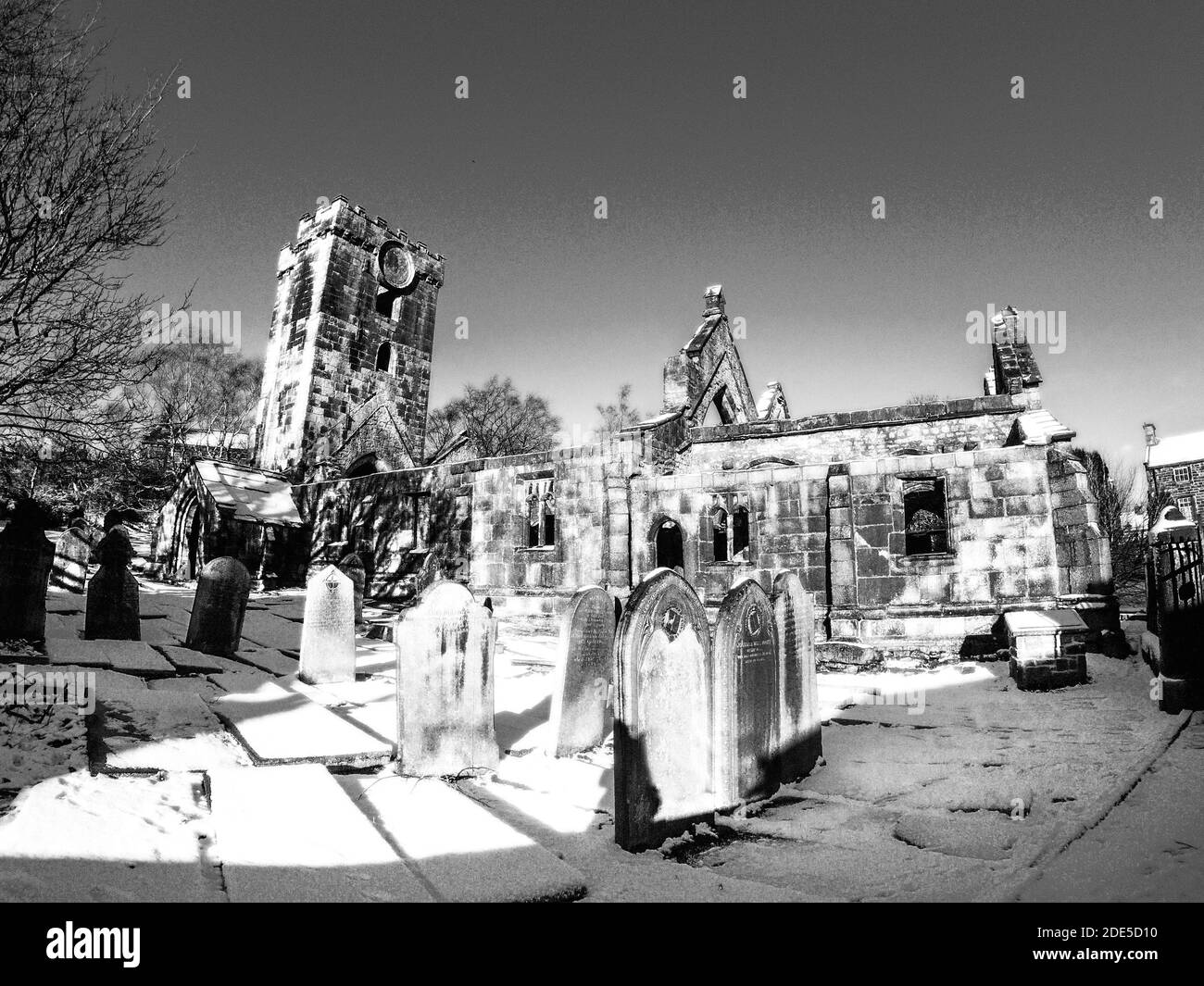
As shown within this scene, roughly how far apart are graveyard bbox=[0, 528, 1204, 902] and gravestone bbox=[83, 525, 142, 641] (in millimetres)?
1850

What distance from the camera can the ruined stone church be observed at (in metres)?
9.62

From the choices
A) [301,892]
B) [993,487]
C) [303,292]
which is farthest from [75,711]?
[303,292]

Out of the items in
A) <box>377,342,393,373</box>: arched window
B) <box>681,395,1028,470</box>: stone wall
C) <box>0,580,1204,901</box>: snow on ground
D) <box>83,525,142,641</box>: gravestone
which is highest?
<box>377,342,393,373</box>: arched window

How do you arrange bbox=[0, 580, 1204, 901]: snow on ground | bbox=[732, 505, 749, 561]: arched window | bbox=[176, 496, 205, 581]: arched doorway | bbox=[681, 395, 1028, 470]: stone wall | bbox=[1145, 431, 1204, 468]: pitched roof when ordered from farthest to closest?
bbox=[1145, 431, 1204, 468]: pitched roof → bbox=[176, 496, 205, 581]: arched doorway → bbox=[681, 395, 1028, 470]: stone wall → bbox=[732, 505, 749, 561]: arched window → bbox=[0, 580, 1204, 901]: snow on ground

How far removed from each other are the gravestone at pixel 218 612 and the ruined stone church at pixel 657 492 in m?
5.96

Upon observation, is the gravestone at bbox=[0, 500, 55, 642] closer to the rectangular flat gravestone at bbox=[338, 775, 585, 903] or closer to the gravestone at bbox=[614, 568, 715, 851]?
the rectangular flat gravestone at bbox=[338, 775, 585, 903]

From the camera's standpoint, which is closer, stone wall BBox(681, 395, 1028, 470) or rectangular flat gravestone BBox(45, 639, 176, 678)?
rectangular flat gravestone BBox(45, 639, 176, 678)

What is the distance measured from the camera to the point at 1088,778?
426cm

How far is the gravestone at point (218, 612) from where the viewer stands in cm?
852

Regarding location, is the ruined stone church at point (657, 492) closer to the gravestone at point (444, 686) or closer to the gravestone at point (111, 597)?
the gravestone at point (444, 686)

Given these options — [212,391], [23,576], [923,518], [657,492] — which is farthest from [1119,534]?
[212,391]

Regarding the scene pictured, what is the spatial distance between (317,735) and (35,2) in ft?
27.8

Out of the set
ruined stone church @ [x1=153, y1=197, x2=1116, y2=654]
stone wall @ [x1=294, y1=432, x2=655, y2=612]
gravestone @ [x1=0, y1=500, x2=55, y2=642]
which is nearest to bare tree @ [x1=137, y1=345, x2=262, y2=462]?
ruined stone church @ [x1=153, y1=197, x2=1116, y2=654]
